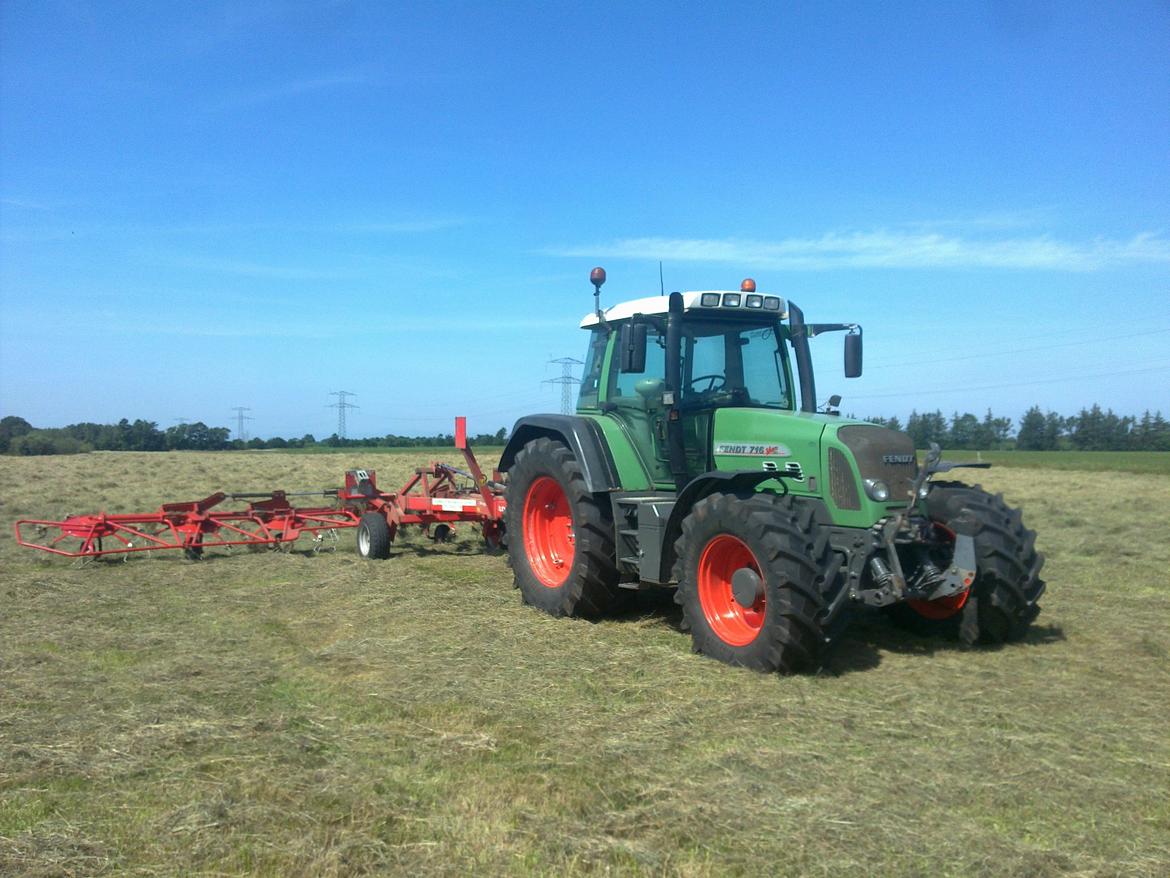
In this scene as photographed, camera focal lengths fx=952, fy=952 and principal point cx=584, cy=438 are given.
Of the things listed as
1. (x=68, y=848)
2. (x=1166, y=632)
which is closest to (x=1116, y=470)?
(x=1166, y=632)

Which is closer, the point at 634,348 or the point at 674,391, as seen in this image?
the point at 634,348

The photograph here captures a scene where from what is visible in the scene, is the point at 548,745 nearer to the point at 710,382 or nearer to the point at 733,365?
the point at 710,382

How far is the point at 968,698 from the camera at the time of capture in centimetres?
504

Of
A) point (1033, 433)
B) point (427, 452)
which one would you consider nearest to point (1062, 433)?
point (1033, 433)

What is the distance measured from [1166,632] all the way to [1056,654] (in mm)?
1155

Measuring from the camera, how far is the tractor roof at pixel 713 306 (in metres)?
6.87

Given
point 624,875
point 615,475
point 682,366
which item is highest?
point 682,366

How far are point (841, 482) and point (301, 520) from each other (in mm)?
6580

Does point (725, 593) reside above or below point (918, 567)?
below

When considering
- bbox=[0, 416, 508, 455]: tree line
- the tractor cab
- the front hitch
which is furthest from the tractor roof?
bbox=[0, 416, 508, 455]: tree line

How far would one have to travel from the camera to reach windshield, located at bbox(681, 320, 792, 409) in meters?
7.00

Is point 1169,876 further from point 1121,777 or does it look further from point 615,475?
point 615,475

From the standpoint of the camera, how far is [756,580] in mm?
5578

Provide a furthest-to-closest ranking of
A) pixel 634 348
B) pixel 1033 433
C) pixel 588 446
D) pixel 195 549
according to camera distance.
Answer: pixel 1033 433 < pixel 195 549 < pixel 588 446 < pixel 634 348
